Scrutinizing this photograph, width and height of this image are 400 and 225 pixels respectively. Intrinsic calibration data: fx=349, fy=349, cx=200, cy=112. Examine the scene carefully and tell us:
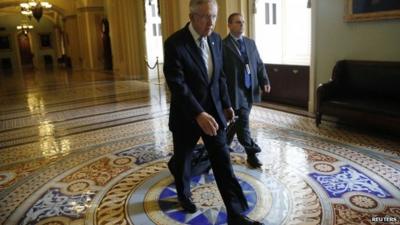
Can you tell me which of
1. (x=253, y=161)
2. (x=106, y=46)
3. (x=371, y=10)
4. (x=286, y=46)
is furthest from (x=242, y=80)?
(x=106, y=46)

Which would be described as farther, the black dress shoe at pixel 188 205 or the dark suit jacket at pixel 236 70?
the dark suit jacket at pixel 236 70

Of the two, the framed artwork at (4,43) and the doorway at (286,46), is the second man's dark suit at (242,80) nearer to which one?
the doorway at (286,46)

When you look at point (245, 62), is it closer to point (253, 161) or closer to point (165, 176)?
point (253, 161)

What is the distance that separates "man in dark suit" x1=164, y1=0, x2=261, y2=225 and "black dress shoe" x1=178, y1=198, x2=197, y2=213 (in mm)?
396

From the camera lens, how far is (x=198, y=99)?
2.20m

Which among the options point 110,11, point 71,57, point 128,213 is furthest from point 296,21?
point 71,57

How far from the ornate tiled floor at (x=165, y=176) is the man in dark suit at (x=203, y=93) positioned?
0.42 m

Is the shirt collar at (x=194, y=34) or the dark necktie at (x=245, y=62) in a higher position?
the shirt collar at (x=194, y=34)

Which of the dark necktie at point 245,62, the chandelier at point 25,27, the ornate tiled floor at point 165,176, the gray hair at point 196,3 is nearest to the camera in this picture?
the gray hair at point 196,3

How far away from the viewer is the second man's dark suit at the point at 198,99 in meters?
2.11

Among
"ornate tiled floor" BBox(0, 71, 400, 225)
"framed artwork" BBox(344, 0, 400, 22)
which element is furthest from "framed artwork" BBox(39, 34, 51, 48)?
"framed artwork" BBox(344, 0, 400, 22)

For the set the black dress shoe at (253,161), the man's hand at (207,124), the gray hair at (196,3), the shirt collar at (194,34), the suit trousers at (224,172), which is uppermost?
the gray hair at (196,3)

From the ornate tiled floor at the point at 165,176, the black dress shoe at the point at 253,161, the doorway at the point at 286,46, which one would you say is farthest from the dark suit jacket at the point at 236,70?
the doorway at the point at 286,46

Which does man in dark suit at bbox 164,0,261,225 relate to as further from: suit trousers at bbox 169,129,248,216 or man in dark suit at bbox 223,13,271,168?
man in dark suit at bbox 223,13,271,168
